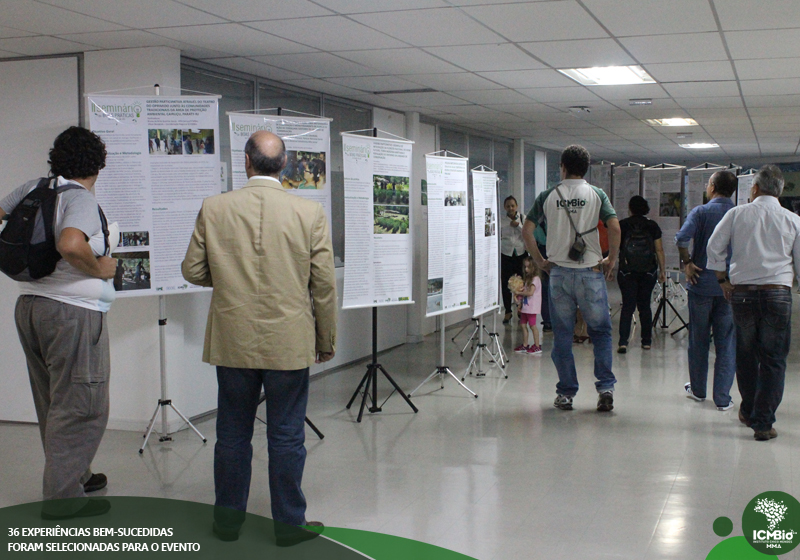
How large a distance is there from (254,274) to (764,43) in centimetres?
400

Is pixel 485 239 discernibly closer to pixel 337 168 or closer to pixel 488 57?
pixel 337 168

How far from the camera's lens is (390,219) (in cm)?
588

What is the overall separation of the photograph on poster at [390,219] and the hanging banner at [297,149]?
47 centimetres

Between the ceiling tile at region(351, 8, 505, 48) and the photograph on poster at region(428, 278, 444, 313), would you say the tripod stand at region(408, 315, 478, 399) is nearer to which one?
the photograph on poster at region(428, 278, 444, 313)

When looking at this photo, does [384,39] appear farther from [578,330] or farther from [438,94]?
[578,330]

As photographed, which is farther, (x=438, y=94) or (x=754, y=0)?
(x=438, y=94)

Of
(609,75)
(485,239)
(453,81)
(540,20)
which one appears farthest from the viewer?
(485,239)

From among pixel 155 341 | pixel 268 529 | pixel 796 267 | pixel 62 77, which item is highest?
pixel 62 77

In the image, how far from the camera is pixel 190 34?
4902mm

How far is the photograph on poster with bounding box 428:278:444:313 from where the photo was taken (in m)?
6.35

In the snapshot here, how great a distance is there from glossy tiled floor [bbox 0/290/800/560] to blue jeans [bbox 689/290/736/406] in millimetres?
251

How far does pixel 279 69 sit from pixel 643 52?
280cm

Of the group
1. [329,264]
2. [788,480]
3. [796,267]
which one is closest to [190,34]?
[329,264]

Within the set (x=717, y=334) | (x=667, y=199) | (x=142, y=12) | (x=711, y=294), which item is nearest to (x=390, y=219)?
(x=142, y=12)
